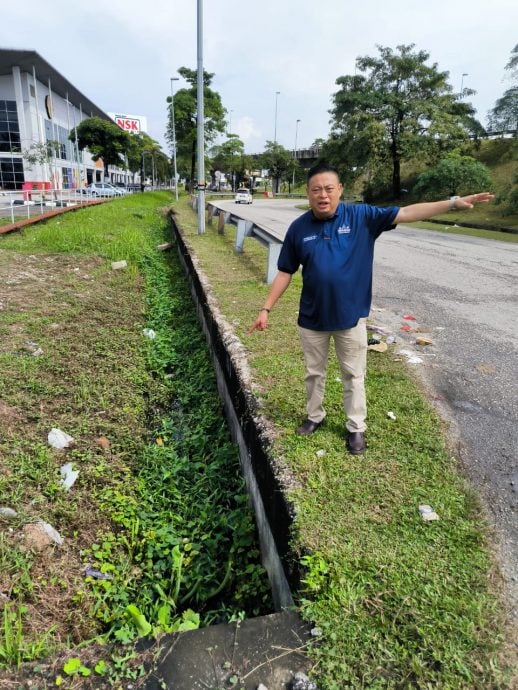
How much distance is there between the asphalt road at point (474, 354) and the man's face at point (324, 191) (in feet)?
5.19

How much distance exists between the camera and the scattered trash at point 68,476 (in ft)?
9.74

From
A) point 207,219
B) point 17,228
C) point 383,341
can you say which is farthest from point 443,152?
point 383,341

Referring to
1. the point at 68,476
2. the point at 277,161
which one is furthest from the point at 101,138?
the point at 68,476

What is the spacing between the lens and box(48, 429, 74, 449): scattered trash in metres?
3.30

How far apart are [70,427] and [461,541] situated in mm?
2672

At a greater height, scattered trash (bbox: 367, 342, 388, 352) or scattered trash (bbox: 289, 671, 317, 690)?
scattered trash (bbox: 367, 342, 388, 352)

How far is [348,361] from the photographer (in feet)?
8.98

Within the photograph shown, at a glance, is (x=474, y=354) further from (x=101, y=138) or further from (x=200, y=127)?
(x=101, y=138)

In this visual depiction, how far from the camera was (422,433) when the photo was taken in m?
2.92

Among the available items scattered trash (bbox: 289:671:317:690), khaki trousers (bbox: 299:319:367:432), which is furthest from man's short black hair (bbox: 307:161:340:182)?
scattered trash (bbox: 289:671:317:690)

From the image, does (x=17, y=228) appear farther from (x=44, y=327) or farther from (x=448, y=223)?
(x=448, y=223)

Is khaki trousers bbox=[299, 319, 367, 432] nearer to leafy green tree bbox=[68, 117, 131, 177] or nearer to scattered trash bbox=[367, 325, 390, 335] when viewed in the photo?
scattered trash bbox=[367, 325, 390, 335]

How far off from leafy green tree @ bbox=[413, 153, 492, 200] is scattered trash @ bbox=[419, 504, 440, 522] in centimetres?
2423

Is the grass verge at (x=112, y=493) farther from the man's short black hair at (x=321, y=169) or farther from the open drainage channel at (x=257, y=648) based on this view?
the man's short black hair at (x=321, y=169)
